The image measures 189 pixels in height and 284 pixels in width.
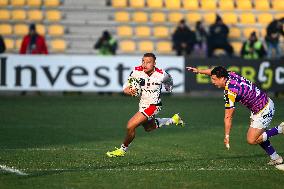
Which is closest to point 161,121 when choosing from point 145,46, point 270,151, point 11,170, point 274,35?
point 270,151

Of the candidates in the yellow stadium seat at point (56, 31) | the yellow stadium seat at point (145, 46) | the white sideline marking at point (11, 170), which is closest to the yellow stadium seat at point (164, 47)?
the yellow stadium seat at point (145, 46)

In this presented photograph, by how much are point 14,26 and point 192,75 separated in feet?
26.6

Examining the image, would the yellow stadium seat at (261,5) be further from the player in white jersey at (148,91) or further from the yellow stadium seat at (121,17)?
the player in white jersey at (148,91)

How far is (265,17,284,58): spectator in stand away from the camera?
30609mm

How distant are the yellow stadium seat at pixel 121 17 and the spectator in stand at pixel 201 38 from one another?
9.97 feet

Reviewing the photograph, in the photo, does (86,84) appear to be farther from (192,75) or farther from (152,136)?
(152,136)

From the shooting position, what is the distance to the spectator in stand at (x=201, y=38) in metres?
31.5

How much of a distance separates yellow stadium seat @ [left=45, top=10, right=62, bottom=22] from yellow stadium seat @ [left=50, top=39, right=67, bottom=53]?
1204 millimetres

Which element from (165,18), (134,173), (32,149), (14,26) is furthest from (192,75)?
(134,173)

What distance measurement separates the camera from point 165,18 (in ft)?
111

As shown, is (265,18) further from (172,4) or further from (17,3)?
(17,3)

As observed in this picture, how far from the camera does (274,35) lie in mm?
30906

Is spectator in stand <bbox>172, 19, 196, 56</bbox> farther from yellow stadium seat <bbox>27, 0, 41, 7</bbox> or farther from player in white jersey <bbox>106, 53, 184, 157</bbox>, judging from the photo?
player in white jersey <bbox>106, 53, 184, 157</bbox>

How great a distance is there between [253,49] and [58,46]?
293 inches
